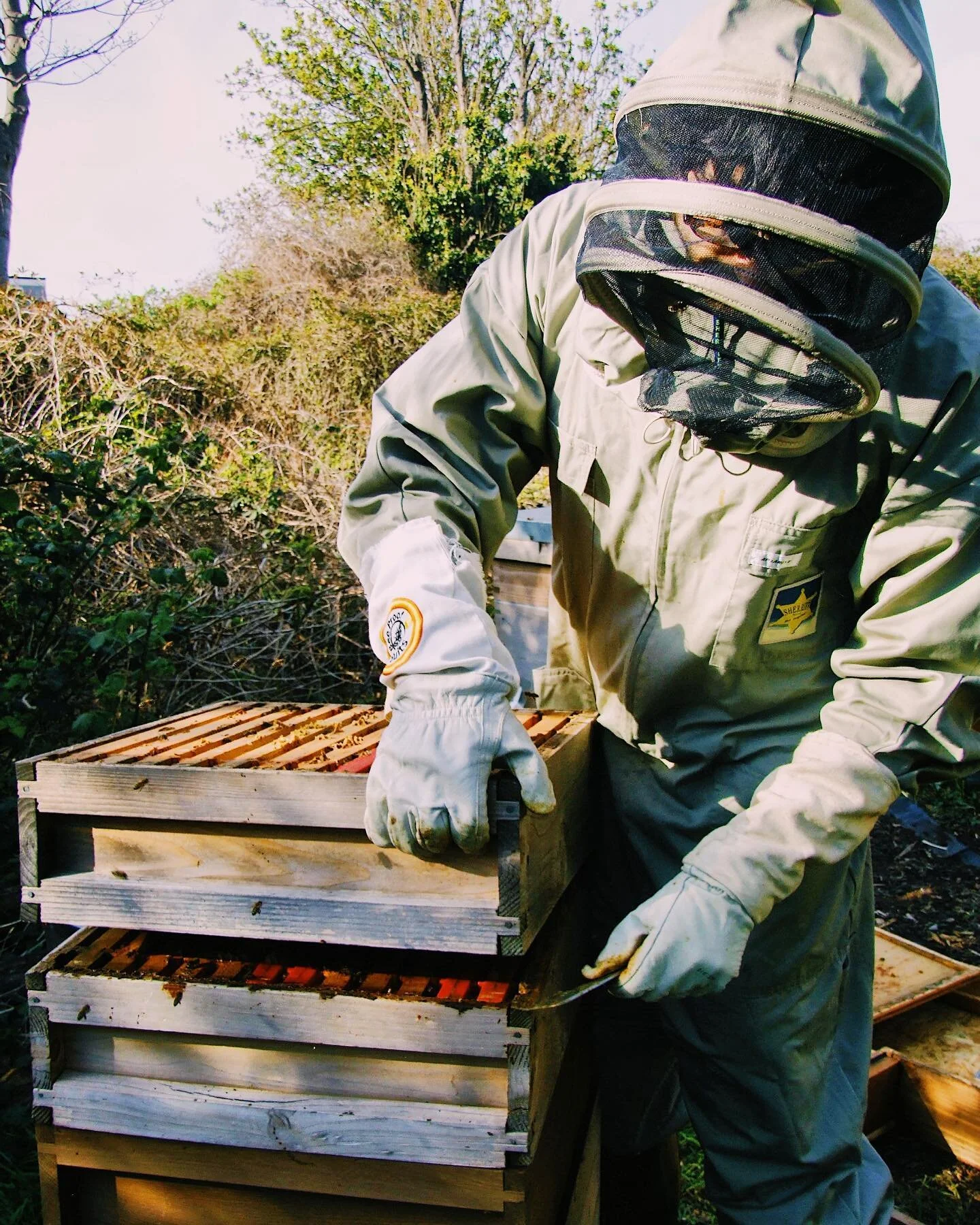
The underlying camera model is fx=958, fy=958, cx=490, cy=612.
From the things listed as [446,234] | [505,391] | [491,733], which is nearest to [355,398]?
[446,234]

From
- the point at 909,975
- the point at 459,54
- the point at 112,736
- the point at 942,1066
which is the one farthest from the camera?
the point at 459,54

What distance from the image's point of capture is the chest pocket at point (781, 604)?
63.9 inches

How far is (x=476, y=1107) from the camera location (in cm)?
129

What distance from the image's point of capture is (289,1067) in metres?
1.33

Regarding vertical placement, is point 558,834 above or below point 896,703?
below

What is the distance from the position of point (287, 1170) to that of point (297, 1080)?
132 millimetres

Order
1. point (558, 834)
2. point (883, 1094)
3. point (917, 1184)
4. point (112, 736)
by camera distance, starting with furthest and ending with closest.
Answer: point (883, 1094)
point (917, 1184)
point (112, 736)
point (558, 834)

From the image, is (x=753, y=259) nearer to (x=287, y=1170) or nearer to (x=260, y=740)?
(x=260, y=740)

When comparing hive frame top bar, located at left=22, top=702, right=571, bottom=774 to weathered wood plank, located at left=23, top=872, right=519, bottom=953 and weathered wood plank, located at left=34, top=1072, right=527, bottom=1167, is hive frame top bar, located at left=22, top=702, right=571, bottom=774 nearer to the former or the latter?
weathered wood plank, located at left=23, top=872, right=519, bottom=953

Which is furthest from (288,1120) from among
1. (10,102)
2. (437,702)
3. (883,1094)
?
(10,102)

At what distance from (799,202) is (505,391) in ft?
1.95

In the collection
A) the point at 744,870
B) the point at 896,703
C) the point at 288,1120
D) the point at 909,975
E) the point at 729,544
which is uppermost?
the point at 729,544

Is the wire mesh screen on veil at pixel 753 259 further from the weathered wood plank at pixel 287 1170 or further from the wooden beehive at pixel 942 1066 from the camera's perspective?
the wooden beehive at pixel 942 1066

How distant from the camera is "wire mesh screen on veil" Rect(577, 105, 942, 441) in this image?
4.29 ft
